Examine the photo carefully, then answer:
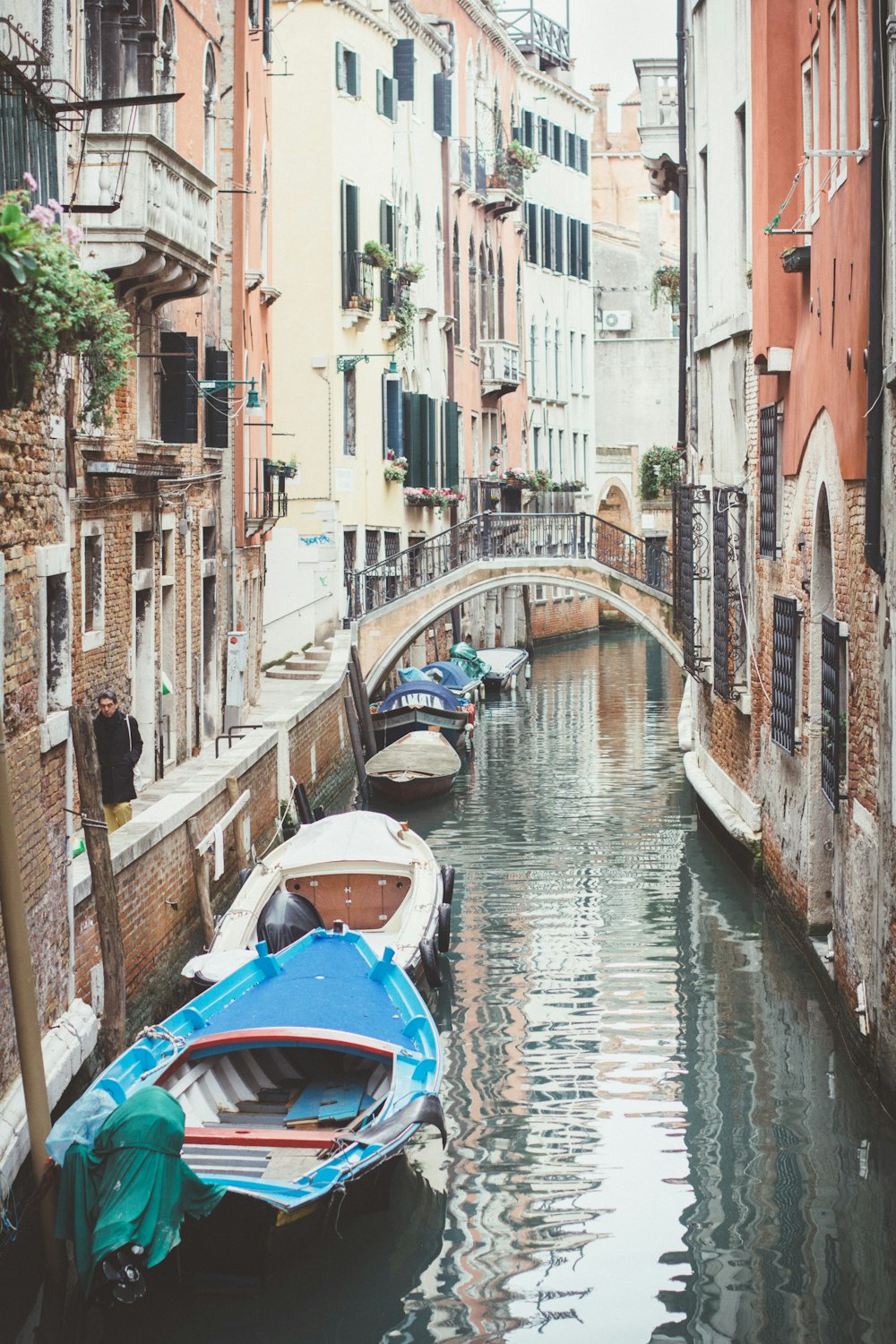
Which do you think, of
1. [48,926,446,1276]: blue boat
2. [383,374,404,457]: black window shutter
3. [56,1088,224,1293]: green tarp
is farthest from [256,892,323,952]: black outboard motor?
[383,374,404,457]: black window shutter

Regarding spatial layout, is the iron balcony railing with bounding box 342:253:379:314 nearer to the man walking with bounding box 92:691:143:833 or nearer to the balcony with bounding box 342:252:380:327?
the balcony with bounding box 342:252:380:327

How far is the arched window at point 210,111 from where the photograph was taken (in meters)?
17.1

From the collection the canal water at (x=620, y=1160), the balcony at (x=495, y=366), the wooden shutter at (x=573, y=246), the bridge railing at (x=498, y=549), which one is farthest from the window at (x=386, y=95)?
the wooden shutter at (x=573, y=246)

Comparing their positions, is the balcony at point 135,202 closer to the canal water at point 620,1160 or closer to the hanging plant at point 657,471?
the canal water at point 620,1160

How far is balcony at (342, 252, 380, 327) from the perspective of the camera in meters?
26.1

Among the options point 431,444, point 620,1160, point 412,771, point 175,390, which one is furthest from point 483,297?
point 620,1160

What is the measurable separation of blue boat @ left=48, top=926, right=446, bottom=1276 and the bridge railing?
50.9 feet

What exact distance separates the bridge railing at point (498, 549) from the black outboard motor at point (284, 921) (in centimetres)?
1322

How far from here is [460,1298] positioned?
7.78 meters

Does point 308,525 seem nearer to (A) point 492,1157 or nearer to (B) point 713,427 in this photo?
(B) point 713,427

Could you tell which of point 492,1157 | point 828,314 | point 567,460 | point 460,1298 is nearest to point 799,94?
point 828,314

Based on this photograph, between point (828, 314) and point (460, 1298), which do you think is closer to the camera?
point (460, 1298)

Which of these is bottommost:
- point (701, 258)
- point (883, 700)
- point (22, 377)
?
point (883, 700)

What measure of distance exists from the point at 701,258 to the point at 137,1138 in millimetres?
12554
